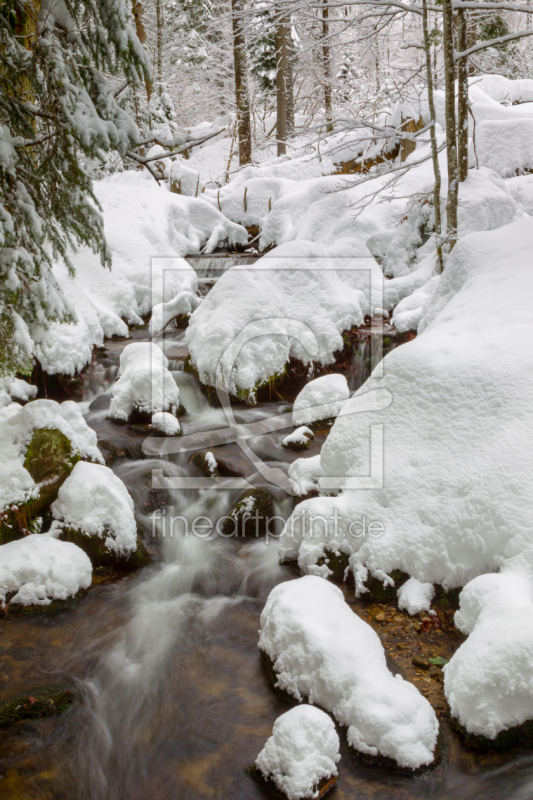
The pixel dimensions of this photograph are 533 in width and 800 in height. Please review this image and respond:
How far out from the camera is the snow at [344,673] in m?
2.84

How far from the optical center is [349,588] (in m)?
4.16

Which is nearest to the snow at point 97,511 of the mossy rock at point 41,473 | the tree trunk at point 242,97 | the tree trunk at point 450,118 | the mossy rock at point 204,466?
the mossy rock at point 41,473

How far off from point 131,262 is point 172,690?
861cm

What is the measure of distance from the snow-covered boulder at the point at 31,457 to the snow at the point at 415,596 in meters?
3.23

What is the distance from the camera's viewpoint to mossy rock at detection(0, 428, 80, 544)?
450 centimetres

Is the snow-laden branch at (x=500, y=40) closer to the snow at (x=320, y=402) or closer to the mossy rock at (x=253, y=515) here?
the snow at (x=320, y=402)

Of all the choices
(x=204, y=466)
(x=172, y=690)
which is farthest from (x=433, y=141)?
(x=172, y=690)

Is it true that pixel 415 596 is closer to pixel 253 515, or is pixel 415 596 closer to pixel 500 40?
pixel 253 515

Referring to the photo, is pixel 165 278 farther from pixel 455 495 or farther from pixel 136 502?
pixel 455 495

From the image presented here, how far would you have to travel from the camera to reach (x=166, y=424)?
266 inches

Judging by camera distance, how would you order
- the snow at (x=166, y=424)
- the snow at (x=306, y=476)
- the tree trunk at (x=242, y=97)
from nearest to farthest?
the snow at (x=306, y=476) → the snow at (x=166, y=424) → the tree trunk at (x=242, y=97)

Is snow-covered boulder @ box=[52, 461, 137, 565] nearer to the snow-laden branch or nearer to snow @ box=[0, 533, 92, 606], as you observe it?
snow @ box=[0, 533, 92, 606]

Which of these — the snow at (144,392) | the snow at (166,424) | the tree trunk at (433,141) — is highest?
the tree trunk at (433,141)

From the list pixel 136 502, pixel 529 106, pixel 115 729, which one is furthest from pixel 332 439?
pixel 529 106
